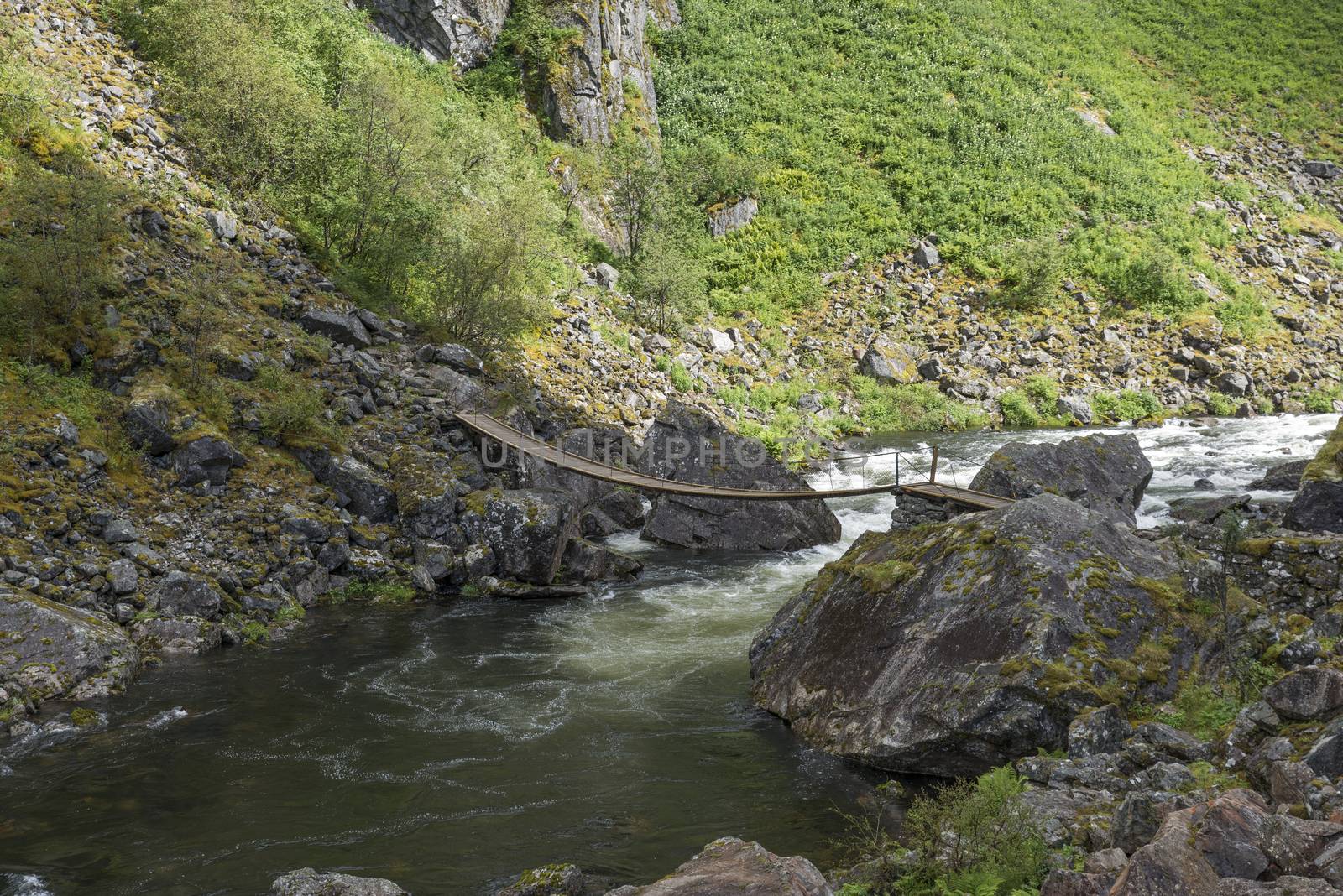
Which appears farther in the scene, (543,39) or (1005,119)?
(1005,119)

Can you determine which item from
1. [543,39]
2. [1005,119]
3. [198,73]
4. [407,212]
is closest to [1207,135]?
[1005,119]

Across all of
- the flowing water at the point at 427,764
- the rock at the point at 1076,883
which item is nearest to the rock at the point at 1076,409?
the flowing water at the point at 427,764

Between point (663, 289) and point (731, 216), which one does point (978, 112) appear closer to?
point (731, 216)

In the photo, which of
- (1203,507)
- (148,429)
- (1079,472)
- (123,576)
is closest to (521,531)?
(123,576)

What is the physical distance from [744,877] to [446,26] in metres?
40.0

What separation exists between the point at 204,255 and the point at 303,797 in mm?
14434

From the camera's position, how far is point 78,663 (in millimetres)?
10500

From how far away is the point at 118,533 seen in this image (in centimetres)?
1276

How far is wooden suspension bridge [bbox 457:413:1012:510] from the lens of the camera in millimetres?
14477

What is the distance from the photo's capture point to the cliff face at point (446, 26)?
37.2m

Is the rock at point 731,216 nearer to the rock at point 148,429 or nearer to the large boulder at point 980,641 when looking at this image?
the rock at point 148,429

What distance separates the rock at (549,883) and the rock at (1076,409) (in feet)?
94.9

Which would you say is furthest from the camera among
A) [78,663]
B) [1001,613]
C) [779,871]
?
[78,663]

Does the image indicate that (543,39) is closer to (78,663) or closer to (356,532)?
(356,532)
